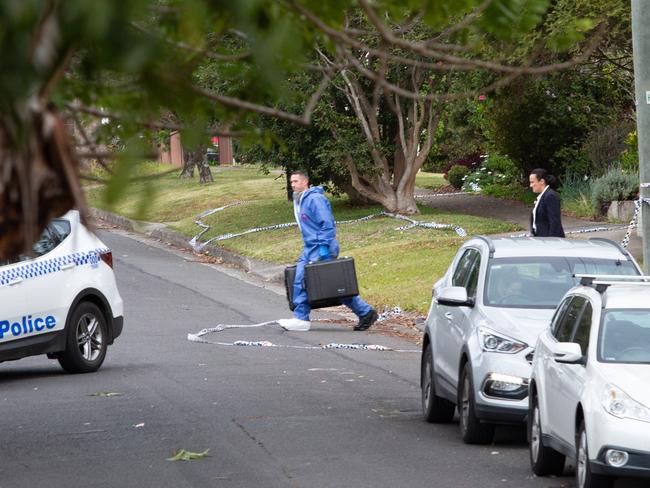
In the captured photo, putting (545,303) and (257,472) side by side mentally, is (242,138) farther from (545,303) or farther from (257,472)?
(545,303)

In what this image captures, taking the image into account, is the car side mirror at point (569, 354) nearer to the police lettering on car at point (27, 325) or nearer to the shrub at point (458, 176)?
the police lettering on car at point (27, 325)

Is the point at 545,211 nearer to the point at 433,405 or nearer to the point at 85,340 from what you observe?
the point at 433,405

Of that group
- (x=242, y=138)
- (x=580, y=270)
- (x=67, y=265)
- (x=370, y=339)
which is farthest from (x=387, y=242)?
(x=242, y=138)

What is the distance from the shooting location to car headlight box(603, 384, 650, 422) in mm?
7762

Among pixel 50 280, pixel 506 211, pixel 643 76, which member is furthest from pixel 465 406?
pixel 506 211

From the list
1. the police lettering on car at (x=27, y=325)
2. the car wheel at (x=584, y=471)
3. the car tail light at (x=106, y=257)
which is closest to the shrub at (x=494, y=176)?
the car tail light at (x=106, y=257)

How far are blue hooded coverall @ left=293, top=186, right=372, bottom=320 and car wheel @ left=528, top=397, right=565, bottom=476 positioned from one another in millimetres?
8367

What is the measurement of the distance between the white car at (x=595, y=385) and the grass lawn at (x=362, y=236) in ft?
15.4

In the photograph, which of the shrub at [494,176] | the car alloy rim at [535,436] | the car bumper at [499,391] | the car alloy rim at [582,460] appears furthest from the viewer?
the shrub at [494,176]

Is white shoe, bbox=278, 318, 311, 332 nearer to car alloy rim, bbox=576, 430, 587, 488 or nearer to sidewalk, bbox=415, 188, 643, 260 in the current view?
sidewalk, bbox=415, 188, 643, 260

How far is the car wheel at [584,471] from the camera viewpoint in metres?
7.90

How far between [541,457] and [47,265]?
6252 millimetres

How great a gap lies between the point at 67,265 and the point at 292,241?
14.8 m

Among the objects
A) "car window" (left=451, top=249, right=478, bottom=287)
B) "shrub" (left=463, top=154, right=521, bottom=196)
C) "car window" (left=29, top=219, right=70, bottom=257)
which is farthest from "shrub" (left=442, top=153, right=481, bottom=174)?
"car window" (left=451, top=249, right=478, bottom=287)
